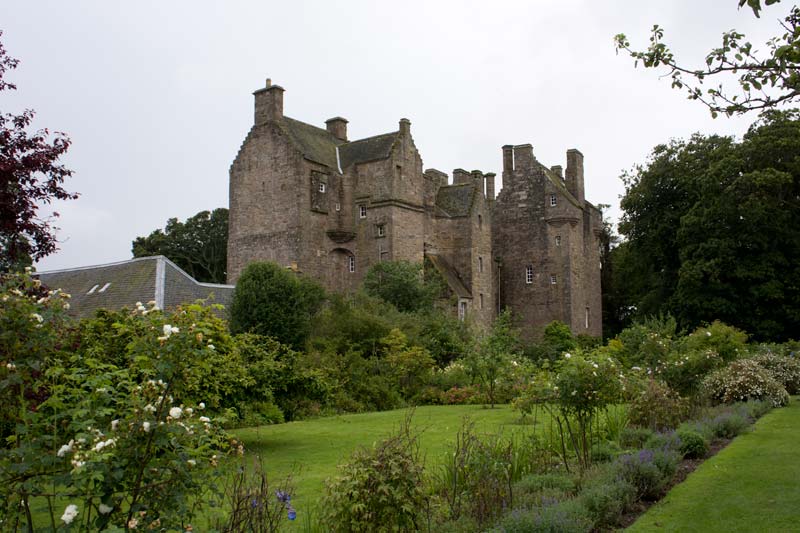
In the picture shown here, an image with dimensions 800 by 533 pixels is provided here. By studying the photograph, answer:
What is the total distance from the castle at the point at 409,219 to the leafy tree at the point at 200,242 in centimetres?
1557

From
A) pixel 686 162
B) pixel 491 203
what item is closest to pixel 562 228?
pixel 491 203

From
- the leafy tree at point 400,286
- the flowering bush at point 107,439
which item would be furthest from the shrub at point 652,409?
the leafy tree at point 400,286

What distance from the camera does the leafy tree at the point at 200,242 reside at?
53156mm

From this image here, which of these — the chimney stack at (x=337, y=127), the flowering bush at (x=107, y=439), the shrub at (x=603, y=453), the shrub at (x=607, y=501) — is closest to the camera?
the flowering bush at (x=107, y=439)

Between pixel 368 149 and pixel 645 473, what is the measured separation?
3206 cm

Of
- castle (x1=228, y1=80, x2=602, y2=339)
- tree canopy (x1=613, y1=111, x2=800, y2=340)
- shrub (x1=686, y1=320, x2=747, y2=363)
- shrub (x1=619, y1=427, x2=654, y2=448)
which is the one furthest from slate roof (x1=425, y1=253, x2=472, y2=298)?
shrub (x1=619, y1=427, x2=654, y2=448)

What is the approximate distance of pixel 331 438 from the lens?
12906 mm

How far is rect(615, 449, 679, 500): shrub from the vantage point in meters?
8.27

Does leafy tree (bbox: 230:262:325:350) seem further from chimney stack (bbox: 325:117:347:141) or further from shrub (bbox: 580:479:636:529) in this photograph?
chimney stack (bbox: 325:117:347:141)

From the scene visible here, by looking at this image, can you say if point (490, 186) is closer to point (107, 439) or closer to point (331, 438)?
point (331, 438)

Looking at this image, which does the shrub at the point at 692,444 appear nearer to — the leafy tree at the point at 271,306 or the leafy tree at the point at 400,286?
the leafy tree at the point at 271,306

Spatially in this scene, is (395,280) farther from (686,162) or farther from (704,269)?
(686,162)

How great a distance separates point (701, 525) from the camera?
7145 millimetres

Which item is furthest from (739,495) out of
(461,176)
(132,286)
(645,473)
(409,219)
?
(461,176)
